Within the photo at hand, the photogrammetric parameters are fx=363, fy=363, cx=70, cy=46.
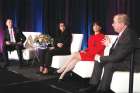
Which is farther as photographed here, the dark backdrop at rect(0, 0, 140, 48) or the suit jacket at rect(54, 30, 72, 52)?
the dark backdrop at rect(0, 0, 140, 48)

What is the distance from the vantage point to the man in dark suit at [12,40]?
26.2 feet

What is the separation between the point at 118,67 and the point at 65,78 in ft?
5.84

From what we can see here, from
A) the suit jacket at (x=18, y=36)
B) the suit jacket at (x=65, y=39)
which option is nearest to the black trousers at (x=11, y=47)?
the suit jacket at (x=18, y=36)

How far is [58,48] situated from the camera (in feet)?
23.4

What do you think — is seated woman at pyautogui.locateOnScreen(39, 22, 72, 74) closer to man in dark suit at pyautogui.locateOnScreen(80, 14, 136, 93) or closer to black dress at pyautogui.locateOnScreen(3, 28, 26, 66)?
black dress at pyautogui.locateOnScreen(3, 28, 26, 66)

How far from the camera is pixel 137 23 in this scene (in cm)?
742

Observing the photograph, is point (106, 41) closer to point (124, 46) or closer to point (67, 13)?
point (124, 46)

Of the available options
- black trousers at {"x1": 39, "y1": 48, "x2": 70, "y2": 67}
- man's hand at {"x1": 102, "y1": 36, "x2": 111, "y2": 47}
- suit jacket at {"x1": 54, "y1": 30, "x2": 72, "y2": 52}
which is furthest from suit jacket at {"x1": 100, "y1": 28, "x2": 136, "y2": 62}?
suit jacket at {"x1": 54, "y1": 30, "x2": 72, "y2": 52}

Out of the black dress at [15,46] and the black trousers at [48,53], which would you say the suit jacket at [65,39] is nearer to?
the black trousers at [48,53]

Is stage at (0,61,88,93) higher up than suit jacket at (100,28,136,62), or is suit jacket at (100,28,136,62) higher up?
suit jacket at (100,28,136,62)

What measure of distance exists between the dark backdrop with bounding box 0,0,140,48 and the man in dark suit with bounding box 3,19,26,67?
1195 mm

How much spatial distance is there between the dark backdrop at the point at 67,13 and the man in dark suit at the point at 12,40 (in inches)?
47.1

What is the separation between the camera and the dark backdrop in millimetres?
7844

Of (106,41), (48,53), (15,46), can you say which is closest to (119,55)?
(106,41)
